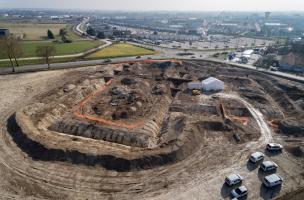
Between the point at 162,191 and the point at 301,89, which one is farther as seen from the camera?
the point at 301,89

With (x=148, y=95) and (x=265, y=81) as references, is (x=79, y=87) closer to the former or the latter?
(x=148, y=95)

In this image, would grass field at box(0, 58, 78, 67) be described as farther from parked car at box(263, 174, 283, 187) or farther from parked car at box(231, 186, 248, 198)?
parked car at box(263, 174, 283, 187)

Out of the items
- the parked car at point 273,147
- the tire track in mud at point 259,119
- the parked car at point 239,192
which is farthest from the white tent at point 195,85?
the parked car at point 239,192

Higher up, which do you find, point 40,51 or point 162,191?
point 40,51

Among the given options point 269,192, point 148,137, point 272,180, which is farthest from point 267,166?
point 148,137

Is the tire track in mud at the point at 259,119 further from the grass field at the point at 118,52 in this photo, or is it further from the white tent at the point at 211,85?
the grass field at the point at 118,52

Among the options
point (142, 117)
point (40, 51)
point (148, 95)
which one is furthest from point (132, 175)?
point (40, 51)
